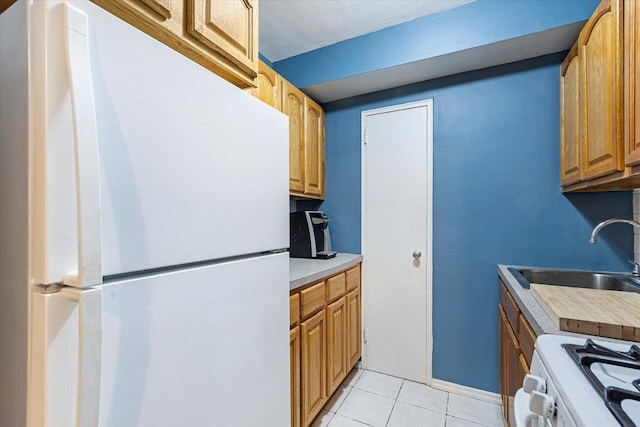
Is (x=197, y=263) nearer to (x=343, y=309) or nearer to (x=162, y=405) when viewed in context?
A: (x=162, y=405)

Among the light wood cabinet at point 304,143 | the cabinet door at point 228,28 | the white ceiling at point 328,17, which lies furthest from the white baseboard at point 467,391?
the white ceiling at point 328,17

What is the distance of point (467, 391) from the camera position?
1945mm

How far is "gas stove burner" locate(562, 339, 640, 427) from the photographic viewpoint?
0.53 m

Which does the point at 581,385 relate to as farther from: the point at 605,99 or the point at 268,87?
the point at 268,87

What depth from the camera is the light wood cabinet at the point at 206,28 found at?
0.78 meters

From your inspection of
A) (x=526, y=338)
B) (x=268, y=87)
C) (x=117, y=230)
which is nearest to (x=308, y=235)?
(x=268, y=87)

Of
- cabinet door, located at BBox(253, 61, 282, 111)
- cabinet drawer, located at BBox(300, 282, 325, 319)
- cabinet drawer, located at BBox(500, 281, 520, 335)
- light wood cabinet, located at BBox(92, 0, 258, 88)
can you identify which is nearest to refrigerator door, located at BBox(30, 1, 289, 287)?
light wood cabinet, located at BBox(92, 0, 258, 88)

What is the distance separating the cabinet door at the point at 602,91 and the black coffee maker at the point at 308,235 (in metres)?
1.55

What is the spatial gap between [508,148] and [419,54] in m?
0.85

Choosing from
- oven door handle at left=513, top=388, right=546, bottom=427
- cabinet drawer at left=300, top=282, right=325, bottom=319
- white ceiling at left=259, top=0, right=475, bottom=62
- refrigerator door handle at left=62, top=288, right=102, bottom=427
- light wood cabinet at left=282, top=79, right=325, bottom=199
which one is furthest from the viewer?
light wood cabinet at left=282, top=79, right=325, bottom=199

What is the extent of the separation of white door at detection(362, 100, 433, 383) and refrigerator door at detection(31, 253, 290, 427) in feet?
4.60

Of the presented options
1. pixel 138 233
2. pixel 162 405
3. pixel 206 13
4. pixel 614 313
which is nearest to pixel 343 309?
pixel 614 313

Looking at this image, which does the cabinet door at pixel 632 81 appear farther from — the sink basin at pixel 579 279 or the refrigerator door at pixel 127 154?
the refrigerator door at pixel 127 154

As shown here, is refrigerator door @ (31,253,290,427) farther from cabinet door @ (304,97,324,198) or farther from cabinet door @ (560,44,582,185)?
cabinet door @ (560,44,582,185)
